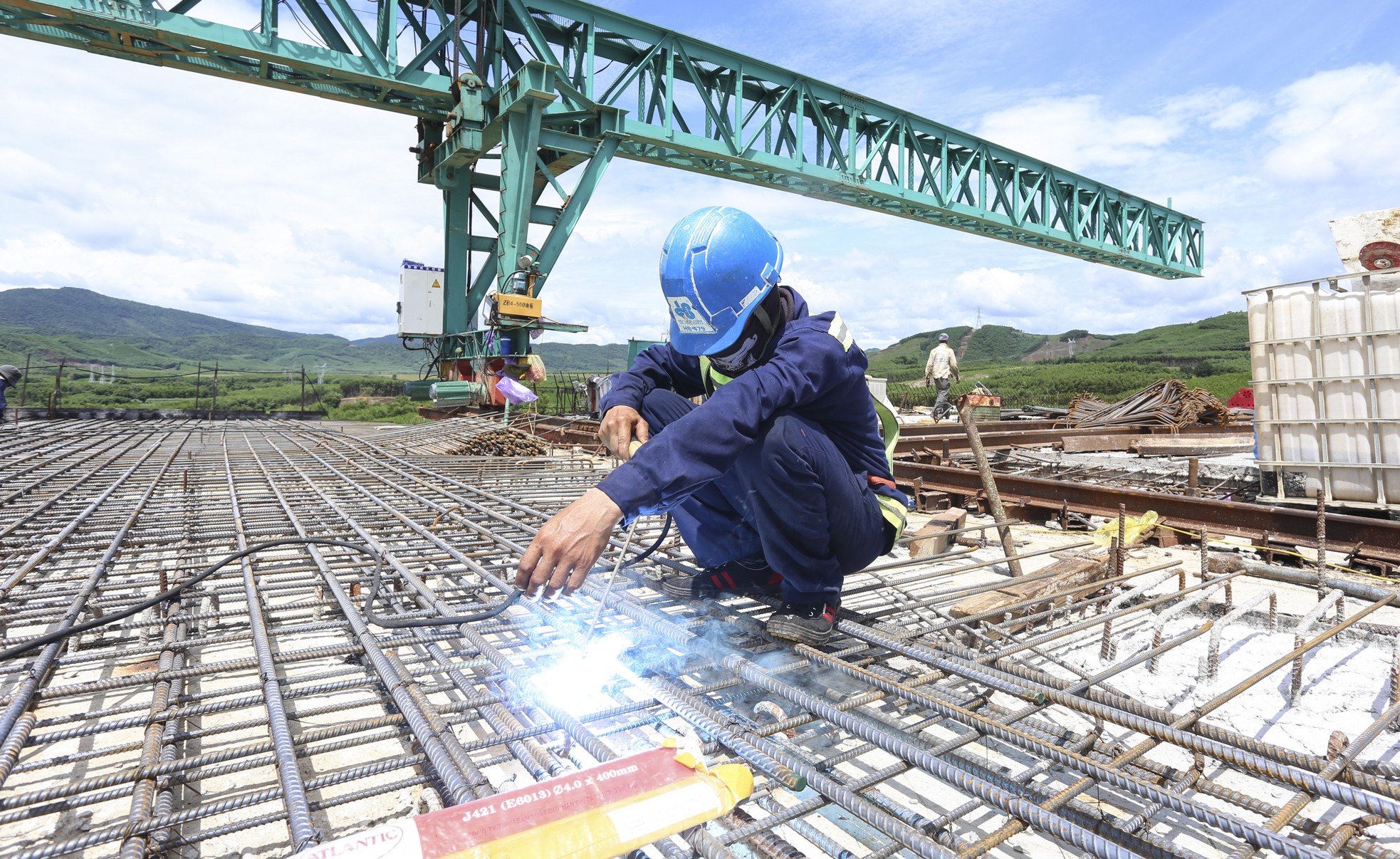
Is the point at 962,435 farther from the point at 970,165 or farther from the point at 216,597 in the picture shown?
the point at 970,165

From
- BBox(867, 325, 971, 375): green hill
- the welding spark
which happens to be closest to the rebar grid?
the welding spark

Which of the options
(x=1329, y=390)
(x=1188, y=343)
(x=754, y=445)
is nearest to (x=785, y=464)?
(x=754, y=445)

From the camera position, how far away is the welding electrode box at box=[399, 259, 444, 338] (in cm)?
1251

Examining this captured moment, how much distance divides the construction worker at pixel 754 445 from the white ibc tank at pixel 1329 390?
11.8ft

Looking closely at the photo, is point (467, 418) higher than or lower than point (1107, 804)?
higher

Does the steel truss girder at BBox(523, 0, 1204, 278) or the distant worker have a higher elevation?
the steel truss girder at BBox(523, 0, 1204, 278)

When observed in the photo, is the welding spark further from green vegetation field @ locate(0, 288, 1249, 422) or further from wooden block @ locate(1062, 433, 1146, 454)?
green vegetation field @ locate(0, 288, 1249, 422)

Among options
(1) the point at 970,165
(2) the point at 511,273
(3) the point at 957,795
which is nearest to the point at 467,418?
(2) the point at 511,273

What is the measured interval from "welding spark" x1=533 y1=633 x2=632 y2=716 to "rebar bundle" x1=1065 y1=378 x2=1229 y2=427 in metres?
9.76

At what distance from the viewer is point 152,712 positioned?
1.49 metres

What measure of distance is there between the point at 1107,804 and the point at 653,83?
45.3 feet

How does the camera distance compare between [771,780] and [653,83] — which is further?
[653,83]

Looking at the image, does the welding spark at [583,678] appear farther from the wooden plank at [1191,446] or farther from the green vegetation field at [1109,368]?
the green vegetation field at [1109,368]

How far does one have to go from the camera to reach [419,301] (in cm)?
1261
